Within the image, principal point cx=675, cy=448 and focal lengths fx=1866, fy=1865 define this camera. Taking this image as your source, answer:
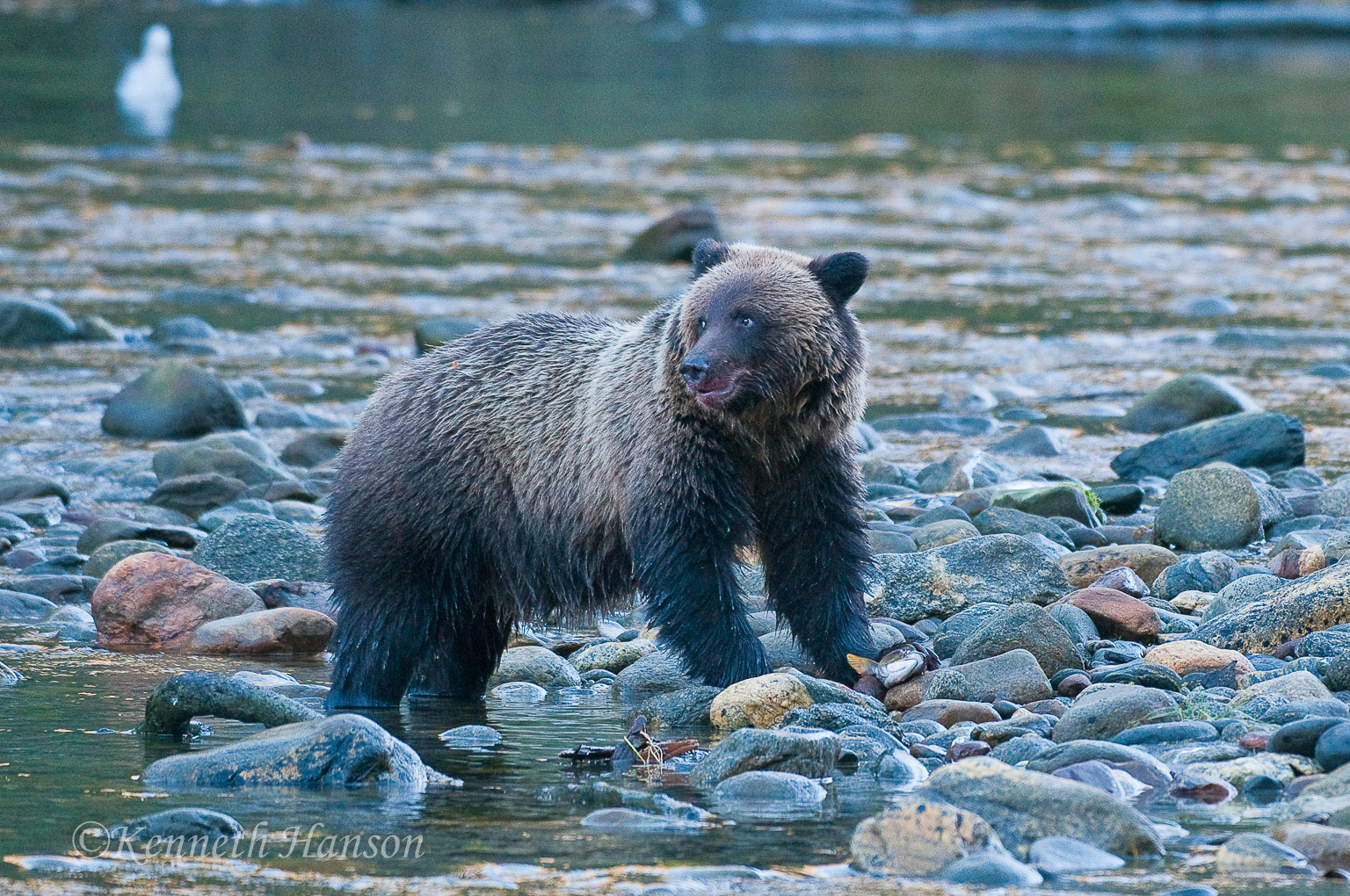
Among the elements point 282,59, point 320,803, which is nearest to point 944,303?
point 320,803

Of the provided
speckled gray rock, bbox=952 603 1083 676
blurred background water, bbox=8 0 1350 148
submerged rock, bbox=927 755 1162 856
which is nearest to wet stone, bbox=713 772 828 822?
submerged rock, bbox=927 755 1162 856

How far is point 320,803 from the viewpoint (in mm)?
4711

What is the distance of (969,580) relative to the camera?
668cm

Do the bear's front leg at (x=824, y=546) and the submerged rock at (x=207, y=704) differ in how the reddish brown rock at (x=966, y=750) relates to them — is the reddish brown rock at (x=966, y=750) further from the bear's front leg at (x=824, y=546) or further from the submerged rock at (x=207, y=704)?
the submerged rock at (x=207, y=704)

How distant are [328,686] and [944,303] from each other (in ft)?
30.7

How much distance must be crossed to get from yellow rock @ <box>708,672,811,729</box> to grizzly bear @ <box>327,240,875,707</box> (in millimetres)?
207

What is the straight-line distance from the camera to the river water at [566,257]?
15.7ft

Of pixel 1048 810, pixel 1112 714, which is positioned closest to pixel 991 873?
pixel 1048 810

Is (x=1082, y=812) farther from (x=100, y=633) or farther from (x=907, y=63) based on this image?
(x=907, y=63)

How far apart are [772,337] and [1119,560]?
2071 mm

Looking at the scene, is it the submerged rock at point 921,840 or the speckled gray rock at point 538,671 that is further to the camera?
the speckled gray rock at point 538,671

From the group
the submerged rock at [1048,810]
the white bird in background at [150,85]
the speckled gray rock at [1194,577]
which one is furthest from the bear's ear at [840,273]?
the white bird in background at [150,85]

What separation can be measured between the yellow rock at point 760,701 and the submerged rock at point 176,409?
18.3ft

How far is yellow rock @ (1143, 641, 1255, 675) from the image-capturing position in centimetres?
572
